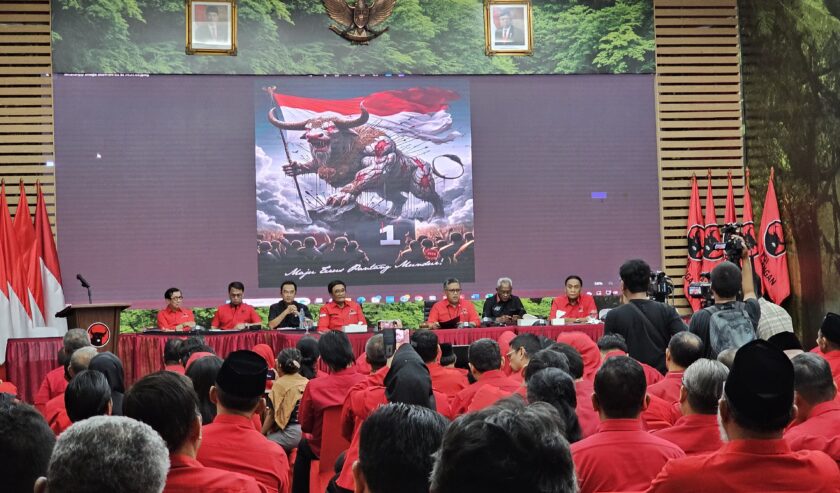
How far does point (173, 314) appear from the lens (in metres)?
11.2

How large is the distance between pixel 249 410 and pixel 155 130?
31.3 feet

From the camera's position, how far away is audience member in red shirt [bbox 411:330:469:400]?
210 inches

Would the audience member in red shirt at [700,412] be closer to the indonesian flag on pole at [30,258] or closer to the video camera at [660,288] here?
the video camera at [660,288]

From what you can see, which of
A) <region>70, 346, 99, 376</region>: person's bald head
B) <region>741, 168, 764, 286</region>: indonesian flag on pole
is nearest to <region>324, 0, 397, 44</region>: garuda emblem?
<region>741, 168, 764, 286</region>: indonesian flag on pole

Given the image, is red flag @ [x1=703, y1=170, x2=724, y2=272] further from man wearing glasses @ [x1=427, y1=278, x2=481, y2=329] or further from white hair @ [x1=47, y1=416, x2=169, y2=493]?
white hair @ [x1=47, y1=416, x2=169, y2=493]

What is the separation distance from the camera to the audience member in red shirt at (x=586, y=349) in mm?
5578

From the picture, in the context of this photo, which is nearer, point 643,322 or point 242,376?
point 242,376

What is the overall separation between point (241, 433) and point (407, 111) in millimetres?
9503

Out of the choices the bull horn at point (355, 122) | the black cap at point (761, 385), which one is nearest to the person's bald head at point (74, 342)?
the black cap at point (761, 385)

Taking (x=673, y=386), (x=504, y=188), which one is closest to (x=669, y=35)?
(x=504, y=188)

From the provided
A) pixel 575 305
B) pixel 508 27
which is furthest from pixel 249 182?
pixel 575 305

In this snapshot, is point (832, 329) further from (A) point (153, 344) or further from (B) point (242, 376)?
(A) point (153, 344)

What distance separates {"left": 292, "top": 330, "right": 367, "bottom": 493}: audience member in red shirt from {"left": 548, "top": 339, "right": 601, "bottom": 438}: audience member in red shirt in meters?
1.27

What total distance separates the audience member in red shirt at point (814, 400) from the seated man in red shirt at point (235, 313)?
8.14 meters
